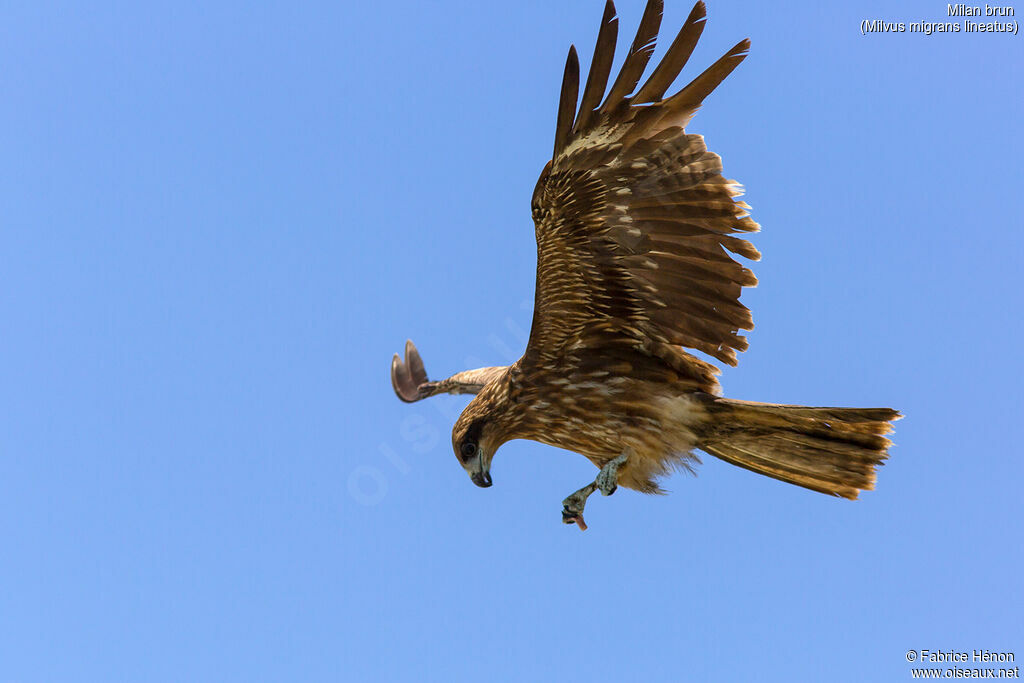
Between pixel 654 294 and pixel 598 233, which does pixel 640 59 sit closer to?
pixel 598 233

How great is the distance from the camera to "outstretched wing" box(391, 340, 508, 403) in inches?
341

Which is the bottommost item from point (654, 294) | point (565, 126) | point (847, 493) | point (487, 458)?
point (847, 493)

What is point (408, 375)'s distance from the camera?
31.6ft

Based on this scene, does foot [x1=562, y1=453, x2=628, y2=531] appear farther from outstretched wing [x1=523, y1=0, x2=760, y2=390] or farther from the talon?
outstretched wing [x1=523, y1=0, x2=760, y2=390]

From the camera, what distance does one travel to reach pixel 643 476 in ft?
21.3

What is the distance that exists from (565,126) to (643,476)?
236 centimetres

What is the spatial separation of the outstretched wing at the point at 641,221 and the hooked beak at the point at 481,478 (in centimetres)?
96

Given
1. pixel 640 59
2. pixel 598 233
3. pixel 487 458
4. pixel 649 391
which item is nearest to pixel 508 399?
pixel 487 458

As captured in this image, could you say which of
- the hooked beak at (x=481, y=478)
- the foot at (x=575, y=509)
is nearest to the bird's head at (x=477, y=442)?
the hooked beak at (x=481, y=478)

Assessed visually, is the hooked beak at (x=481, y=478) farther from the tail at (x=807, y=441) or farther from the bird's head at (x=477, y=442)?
the tail at (x=807, y=441)

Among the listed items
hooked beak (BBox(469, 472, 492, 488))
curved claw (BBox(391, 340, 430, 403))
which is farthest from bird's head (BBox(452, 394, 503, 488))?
curved claw (BBox(391, 340, 430, 403))

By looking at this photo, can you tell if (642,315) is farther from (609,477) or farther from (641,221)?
(609,477)

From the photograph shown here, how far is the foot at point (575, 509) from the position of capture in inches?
249

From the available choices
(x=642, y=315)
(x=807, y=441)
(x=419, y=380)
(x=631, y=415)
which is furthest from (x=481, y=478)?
(x=419, y=380)
